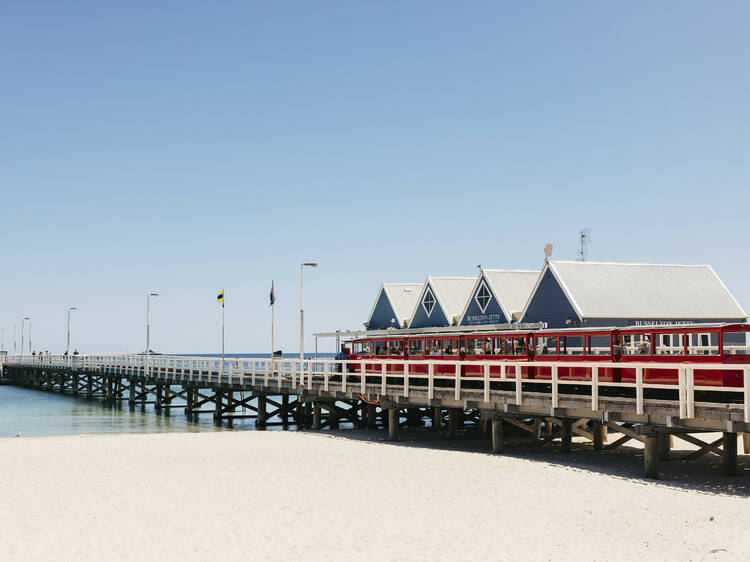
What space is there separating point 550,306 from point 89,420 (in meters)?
26.4

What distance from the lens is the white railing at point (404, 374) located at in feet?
53.4

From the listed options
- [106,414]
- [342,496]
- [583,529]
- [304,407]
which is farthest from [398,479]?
[106,414]

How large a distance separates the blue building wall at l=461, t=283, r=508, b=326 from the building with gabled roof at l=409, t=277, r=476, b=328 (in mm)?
2128

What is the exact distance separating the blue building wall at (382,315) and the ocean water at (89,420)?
1377cm

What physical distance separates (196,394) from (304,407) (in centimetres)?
1314

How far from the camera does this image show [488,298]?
1626 inches

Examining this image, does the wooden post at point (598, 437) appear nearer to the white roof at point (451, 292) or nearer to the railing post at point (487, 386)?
the railing post at point (487, 386)

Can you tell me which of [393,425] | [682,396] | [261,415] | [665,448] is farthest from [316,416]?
[682,396]

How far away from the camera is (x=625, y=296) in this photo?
121 ft

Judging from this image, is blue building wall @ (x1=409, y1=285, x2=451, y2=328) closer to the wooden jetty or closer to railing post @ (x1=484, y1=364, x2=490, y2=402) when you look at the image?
the wooden jetty

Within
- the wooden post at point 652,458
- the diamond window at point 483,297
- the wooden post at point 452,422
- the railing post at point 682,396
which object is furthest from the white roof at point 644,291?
the railing post at point 682,396

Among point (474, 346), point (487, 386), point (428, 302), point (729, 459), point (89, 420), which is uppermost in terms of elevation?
point (428, 302)

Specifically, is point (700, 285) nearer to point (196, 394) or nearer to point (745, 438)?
point (745, 438)

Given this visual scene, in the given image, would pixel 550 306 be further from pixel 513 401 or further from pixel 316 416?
pixel 513 401
